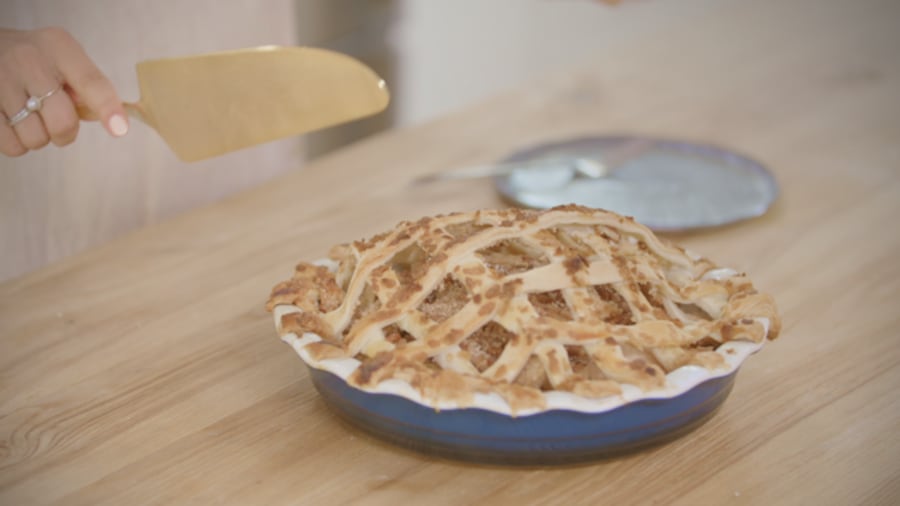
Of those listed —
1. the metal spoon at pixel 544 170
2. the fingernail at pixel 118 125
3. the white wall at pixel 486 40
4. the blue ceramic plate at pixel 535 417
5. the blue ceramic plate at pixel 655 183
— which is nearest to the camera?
the blue ceramic plate at pixel 535 417

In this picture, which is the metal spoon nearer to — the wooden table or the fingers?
the wooden table

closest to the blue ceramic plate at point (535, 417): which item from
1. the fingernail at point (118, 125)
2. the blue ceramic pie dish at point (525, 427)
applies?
the blue ceramic pie dish at point (525, 427)

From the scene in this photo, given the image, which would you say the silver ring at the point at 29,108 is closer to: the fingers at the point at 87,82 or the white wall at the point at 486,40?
the fingers at the point at 87,82

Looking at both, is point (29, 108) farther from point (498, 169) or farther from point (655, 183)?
point (655, 183)

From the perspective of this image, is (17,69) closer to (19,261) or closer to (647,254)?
(19,261)

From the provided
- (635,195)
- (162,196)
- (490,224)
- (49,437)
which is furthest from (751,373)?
(162,196)

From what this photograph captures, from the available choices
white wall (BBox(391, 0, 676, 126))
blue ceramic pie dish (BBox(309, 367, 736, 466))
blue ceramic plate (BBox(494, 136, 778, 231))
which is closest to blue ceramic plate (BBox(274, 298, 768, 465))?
blue ceramic pie dish (BBox(309, 367, 736, 466))

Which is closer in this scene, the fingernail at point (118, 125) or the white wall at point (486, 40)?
the fingernail at point (118, 125)

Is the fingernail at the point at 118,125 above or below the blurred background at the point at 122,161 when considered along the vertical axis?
above
